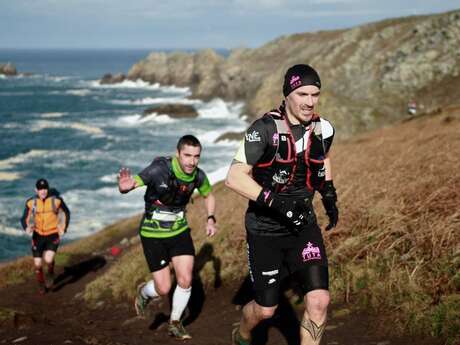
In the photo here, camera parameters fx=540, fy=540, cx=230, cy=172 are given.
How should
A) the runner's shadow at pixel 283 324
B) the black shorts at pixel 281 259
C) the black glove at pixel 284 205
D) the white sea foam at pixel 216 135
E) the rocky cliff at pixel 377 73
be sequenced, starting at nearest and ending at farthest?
the black glove at pixel 284 205 → the black shorts at pixel 281 259 → the runner's shadow at pixel 283 324 → the rocky cliff at pixel 377 73 → the white sea foam at pixel 216 135

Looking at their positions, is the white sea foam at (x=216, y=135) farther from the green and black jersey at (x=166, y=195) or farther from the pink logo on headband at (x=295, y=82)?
the pink logo on headband at (x=295, y=82)

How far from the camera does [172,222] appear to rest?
7.14 meters

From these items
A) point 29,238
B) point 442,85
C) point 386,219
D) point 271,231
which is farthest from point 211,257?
point 442,85

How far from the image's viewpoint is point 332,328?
6.52 m

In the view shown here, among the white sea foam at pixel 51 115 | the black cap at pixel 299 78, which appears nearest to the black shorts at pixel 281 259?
the black cap at pixel 299 78

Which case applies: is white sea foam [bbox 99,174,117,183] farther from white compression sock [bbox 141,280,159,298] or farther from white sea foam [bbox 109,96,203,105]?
white sea foam [bbox 109,96,203,105]

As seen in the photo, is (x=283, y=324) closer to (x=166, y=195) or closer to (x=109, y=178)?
(x=166, y=195)

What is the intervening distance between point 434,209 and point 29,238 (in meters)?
27.5

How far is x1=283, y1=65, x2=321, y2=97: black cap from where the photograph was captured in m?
4.70

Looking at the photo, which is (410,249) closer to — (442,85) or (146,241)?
(146,241)

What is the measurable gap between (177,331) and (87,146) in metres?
55.1

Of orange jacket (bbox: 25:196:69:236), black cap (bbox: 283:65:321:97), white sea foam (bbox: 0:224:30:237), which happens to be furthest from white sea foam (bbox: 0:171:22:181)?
black cap (bbox: 283:65:321:97)

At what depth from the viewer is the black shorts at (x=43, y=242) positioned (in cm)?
1119

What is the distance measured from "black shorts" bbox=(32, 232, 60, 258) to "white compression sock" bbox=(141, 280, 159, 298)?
4.34m
